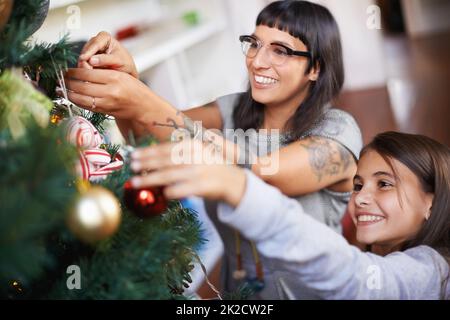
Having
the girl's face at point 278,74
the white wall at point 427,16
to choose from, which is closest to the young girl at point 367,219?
the girl's face at point 278,74

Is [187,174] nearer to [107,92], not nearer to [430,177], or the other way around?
[107,92]

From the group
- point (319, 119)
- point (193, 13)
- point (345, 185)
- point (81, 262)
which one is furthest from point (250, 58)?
point (193, 13)

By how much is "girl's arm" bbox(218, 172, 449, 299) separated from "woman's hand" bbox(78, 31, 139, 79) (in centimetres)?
26

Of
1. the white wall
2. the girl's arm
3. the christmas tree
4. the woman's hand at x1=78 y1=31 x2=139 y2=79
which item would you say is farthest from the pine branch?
the white wall

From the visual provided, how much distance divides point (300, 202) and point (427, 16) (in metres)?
4.29

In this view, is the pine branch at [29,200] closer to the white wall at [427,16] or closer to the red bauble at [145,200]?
the red bauble at [145,200]

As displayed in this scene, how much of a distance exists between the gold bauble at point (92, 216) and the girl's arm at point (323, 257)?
0.10 metres

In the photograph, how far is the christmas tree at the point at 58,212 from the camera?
11.6 inches

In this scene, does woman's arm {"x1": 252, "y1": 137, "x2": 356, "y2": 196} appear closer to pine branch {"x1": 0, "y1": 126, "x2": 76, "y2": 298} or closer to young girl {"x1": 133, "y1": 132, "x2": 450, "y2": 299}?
young girl {"x1": 133, "y1": 132, "x2": 450, "y2": 299}

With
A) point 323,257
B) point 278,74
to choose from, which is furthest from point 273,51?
point 323,257

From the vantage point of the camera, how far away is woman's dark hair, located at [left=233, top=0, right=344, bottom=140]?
1.94ft

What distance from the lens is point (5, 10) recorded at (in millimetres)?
415

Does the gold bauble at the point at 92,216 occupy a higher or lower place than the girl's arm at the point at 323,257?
higher
